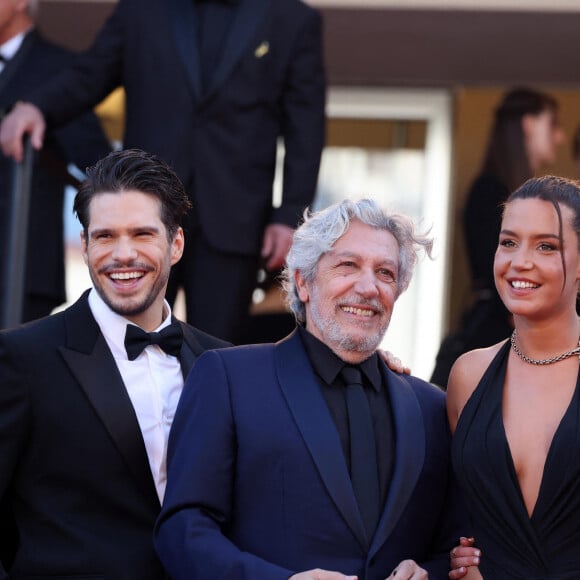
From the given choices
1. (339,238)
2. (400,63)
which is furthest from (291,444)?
(400,63)

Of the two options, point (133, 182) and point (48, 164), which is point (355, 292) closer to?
point (133, 182)

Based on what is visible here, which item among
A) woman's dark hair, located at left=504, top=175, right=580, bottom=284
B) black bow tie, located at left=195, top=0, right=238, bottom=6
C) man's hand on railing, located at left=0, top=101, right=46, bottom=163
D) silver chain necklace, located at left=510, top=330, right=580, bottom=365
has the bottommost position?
silver chain necklace, located at left=510, top=330, right=580, bottom=365

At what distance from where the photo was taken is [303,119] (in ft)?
17.9

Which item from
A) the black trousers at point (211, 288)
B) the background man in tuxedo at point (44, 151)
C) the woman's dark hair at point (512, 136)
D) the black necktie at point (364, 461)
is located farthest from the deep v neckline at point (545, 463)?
the woman's dark hair at point (512, 136)

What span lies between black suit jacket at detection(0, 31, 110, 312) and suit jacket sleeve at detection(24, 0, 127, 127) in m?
0.30

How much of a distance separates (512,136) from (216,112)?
2.12 metres

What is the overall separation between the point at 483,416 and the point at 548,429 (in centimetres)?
19

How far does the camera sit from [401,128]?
8.28m

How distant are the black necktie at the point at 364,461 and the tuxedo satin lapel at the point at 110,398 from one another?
1.83ft

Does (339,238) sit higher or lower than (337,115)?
lower

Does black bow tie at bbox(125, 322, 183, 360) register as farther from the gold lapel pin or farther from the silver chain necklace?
the gold lapel pin

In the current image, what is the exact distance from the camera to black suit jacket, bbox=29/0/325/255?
210 inches

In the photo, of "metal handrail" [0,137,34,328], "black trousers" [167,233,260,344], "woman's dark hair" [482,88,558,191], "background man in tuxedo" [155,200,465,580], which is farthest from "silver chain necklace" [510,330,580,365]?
"woman's dark hair" [482,88,558,191]

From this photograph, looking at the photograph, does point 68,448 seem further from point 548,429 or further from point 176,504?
point 548,429
